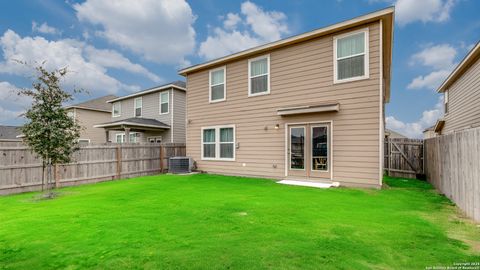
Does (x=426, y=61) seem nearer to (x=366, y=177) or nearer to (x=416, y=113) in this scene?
(x=416, y=113)

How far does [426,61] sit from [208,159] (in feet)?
52.4

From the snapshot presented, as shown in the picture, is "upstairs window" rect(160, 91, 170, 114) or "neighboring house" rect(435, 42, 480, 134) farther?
"upstairs window" rect(160, 91, 170, 114)

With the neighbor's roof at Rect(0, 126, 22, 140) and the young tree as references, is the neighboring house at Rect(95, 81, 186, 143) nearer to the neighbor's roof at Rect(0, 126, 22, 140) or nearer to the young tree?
the young tree

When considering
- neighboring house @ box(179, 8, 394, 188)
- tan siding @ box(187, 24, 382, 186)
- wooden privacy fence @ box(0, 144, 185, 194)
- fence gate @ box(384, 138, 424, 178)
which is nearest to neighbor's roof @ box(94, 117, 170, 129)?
wooden privacy fence @ box(0, 144, 185, 194)

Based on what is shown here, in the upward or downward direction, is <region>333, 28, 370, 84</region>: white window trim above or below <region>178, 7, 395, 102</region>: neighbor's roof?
below

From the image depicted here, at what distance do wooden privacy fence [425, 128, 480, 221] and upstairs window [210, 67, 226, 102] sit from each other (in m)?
8.10

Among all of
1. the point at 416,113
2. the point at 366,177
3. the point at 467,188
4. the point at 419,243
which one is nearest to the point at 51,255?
the point at 419,243

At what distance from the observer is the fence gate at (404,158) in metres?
10.1

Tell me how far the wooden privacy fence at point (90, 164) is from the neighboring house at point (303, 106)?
2.61 m

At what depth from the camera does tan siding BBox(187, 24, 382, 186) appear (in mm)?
7164

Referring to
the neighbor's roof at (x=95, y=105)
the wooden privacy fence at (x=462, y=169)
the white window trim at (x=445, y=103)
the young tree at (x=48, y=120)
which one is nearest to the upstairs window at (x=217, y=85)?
the young tree at (x=48, y=120)

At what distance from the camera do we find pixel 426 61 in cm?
1564

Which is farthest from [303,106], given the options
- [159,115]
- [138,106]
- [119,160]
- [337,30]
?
[138,106]

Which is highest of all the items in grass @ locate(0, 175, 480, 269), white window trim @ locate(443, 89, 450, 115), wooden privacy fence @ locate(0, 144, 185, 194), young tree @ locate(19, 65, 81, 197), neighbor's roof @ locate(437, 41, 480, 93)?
neighbor's roof @ locate(437, 41, 480, 93)
